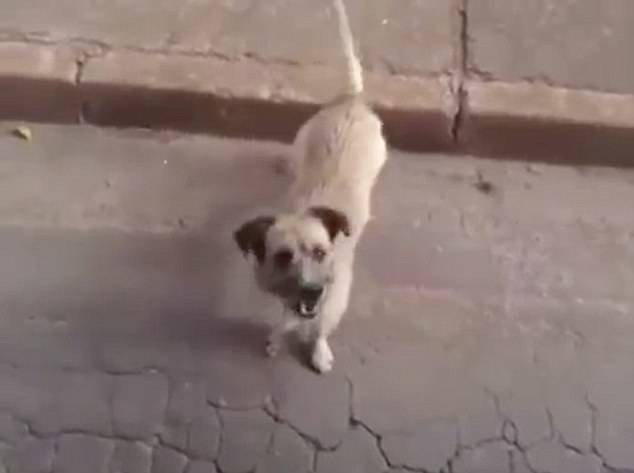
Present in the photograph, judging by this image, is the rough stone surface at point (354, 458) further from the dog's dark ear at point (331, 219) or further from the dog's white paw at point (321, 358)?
the dog's dark ear at point (331, 219)

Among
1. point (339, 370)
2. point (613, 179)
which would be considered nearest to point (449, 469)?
point (339, 370)

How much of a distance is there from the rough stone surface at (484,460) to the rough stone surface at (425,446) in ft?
0.07

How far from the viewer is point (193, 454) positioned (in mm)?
2037

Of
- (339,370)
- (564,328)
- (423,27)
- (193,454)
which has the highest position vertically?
(423,27)

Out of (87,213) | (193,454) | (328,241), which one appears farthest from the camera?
(87,213)

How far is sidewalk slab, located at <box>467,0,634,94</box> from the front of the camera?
2453 millimetres

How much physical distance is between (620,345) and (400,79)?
72 cm

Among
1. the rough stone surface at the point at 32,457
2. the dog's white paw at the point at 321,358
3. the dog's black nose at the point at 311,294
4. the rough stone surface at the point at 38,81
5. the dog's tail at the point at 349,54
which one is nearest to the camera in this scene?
the dog's black nose at the point at 311,294

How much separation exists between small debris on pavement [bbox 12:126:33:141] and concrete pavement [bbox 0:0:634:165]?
29 millimetres

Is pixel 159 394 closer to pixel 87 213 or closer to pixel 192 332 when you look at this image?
pixel 192 332

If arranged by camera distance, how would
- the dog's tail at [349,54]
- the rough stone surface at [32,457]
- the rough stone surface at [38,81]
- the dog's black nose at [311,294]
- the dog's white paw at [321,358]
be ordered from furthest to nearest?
the rough stone surface at [38,81] → the dog's tail at [349,54] → the dog's white paw at [321,358] → the rough stone surface at [32,457] → the dog's black nose at [311,294]

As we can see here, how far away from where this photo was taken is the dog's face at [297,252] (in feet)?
6.07

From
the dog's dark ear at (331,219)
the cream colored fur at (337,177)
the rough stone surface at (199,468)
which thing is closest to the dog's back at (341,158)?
the cream colored fur at (337,177)

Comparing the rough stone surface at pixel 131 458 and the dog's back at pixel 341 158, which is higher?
the dog's back at pixel 341 158
